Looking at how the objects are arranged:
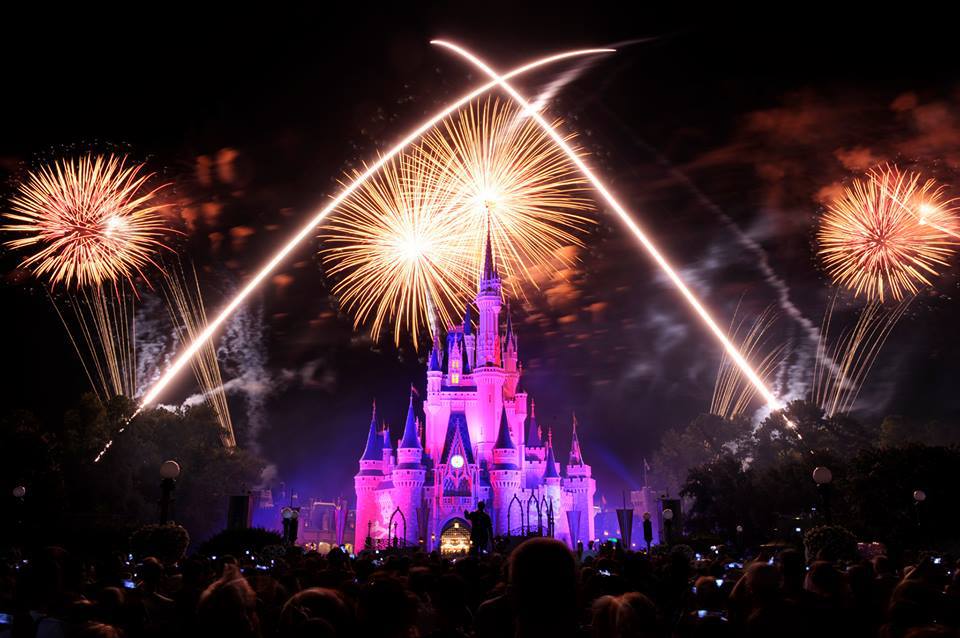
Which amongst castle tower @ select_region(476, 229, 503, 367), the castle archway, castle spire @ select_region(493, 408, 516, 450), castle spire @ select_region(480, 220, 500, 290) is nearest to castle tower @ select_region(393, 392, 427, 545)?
the castle archway

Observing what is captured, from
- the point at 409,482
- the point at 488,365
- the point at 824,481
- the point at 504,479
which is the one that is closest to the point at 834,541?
the point at 824,481

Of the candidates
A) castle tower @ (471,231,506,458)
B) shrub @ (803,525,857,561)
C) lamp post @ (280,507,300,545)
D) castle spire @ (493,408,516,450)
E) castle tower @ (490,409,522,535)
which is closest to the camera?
→ shrub @ (803,525,857,561)

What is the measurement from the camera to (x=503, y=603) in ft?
18.4

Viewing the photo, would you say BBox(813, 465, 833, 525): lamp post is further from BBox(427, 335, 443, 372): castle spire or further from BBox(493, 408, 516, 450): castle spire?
BBox(427, 335, 443, 372): castle spire

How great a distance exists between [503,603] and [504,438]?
247 feet

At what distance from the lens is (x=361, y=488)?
3211 inches

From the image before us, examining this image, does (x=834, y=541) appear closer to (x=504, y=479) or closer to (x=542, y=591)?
(x=542, y=591)

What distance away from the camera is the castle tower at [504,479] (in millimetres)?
77125

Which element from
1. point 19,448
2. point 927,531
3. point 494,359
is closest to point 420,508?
point 494,359

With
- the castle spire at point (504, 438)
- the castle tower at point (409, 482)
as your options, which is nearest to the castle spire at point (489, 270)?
the castle spire at point (504, 438)

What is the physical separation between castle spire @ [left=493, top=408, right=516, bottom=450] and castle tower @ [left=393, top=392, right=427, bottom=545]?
853 cm

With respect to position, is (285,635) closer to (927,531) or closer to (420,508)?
(927,531)

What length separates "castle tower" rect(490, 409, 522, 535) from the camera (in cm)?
7712

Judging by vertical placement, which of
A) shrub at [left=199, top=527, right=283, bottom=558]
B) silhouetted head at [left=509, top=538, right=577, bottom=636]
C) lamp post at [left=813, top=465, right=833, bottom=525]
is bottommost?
shrub at [left=199, top=527, right=283, bottom=558]
